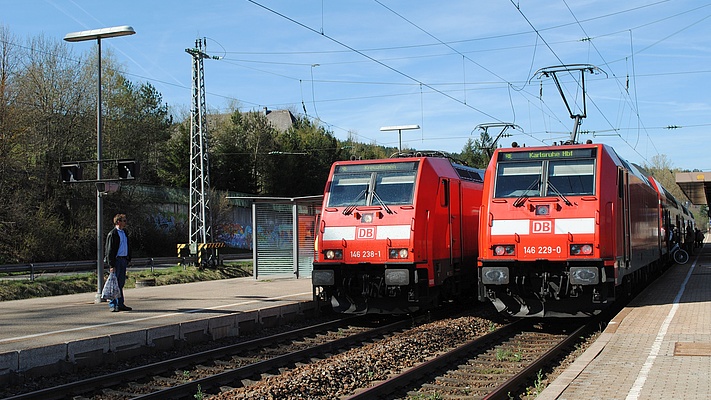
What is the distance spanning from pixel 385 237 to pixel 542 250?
9.72ft

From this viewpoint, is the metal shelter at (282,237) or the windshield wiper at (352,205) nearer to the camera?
the windshield wiper at (352,205)

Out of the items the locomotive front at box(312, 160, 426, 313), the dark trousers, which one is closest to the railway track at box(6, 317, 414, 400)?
the locomotive front at box(312, 160, 426, 313)

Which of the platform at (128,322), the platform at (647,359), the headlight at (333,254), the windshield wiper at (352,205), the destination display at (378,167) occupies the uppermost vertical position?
the destination display at (378,167)

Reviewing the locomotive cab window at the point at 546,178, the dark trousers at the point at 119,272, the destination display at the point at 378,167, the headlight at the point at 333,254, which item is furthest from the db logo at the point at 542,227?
the dark trousers at the point at 119,272

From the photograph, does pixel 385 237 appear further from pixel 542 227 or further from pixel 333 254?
pixel 542 227

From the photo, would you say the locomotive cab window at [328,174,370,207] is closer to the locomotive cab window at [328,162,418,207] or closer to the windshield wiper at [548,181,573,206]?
the locomotive cab window at [328,162,418,207]

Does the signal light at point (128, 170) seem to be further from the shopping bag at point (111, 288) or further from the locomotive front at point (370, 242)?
the locomotive front at point (370, 242)

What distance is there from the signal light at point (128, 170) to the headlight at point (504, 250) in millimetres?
8420

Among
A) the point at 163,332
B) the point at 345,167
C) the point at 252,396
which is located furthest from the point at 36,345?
the point at 345,167

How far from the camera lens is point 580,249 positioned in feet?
42.5

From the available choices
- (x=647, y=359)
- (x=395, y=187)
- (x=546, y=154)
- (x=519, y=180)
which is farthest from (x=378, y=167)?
(x=647, y=359)

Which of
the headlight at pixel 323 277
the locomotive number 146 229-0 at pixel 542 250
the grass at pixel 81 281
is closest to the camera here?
the locomotive number 146 229-0 at pixel 542 250

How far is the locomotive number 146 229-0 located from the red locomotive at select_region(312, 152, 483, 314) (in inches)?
79.0

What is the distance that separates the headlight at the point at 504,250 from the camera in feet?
43.9
